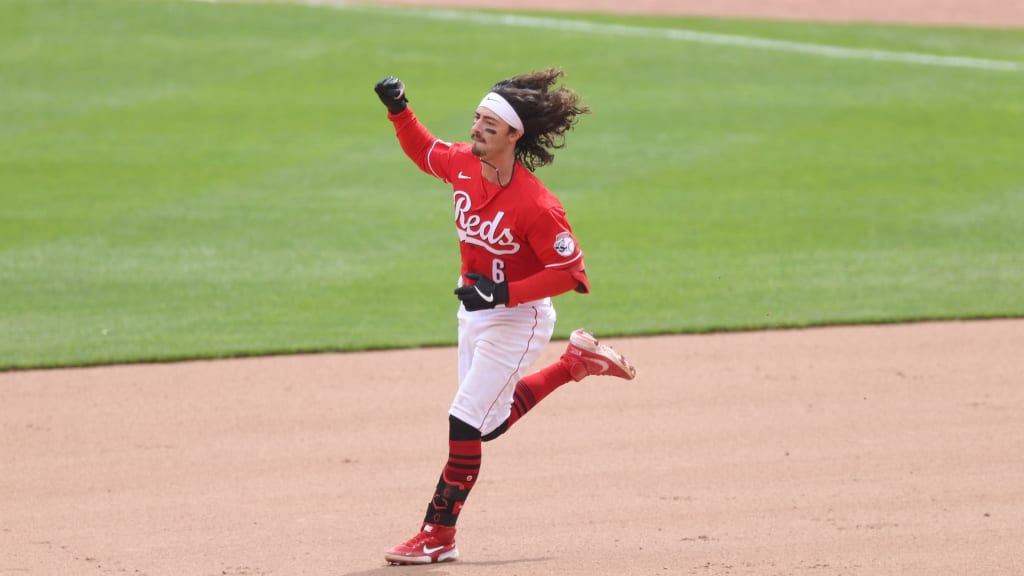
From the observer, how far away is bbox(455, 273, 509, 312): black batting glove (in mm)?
5531

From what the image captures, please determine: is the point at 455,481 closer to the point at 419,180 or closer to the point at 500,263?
the point at 500,263

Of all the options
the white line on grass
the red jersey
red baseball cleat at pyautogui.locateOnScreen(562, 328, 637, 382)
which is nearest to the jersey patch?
the red jersey

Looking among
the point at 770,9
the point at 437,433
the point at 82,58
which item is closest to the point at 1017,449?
the point at 437,433

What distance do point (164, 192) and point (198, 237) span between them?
1.55 m

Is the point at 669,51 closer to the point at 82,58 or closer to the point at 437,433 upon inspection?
the point at 82,58

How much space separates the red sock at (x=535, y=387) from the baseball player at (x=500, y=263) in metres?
0.27

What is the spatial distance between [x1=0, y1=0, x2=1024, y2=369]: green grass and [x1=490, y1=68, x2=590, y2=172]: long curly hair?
406 centimetres

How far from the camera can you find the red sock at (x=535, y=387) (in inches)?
252

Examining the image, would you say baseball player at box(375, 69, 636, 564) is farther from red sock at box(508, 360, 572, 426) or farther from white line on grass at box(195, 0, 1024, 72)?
white line on grass at box(195, 0, 1024, 72)

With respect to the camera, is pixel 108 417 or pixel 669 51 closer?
pixel 108 417

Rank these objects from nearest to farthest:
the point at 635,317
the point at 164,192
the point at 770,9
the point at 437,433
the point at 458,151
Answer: the point at 458,151 → the point at 437,433 → the point at 635,317 → the point at 164,192 → the point at 770,9

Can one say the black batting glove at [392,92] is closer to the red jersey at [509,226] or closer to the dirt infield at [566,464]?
the red jersey at [509,226]

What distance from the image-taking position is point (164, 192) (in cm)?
1362

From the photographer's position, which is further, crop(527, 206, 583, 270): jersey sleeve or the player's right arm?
the player's right arm
